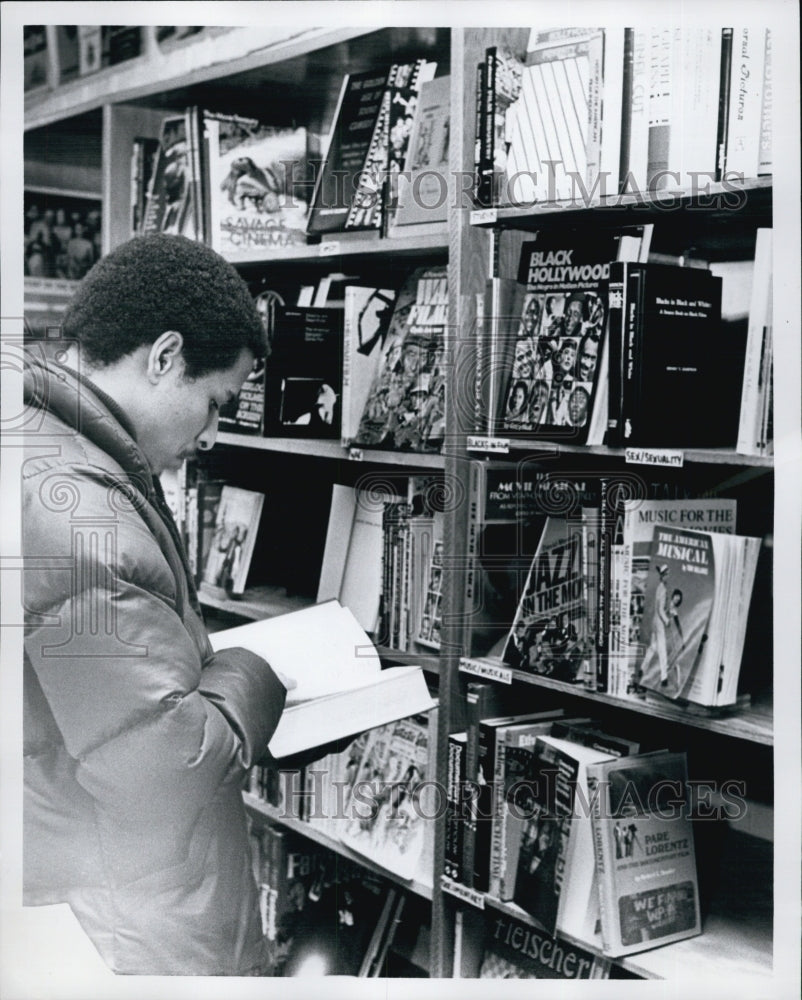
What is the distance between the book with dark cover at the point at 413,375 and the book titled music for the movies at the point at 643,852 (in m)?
0.69

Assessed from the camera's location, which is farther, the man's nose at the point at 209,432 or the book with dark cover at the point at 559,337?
the man's nose at the point at 209,432

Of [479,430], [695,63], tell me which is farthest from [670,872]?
[695,63]

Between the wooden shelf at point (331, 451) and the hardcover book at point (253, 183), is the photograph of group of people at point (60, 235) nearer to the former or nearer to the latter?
the hardcover book at point (253, 183)

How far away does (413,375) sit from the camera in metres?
2.04

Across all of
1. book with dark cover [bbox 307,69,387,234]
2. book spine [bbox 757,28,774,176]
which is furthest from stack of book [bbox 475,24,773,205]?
book with dark cover [bbox 307,69,387,234]

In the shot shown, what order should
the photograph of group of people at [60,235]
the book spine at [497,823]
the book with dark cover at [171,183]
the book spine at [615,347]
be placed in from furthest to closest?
1. the book with dark cover at [171,183]
2. the photograph of group of people at [60,235]
3. the book spine at [497,823]
4. the book spine at [615,347]

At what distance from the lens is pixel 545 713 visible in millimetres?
2043

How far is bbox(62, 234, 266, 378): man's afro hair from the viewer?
1915 millimetres

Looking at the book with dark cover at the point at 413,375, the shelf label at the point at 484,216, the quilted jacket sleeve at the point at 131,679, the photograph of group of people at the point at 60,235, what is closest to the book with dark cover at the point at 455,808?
the quilted jacket sleeve at the point at 131,679

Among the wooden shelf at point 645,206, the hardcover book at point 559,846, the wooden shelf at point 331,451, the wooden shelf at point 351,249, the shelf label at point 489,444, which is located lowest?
the hardcover book at point 559,846

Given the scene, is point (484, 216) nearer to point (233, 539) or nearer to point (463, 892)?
point (233, 539)

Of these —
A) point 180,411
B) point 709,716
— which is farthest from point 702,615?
point 180,411

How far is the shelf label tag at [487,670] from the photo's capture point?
1942 mm

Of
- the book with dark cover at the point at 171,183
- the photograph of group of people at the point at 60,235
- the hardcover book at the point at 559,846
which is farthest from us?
the book with dark cover at the point at 171,183
